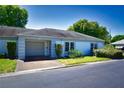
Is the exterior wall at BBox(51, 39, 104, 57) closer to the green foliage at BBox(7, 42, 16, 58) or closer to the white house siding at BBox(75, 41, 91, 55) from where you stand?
the white house siding at BBox(75, 41, 91, 55)

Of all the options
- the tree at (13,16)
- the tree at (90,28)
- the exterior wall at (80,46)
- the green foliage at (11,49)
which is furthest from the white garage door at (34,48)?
the tree at (90,28)

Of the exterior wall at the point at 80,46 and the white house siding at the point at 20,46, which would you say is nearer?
the white house siding at the point at 20,46

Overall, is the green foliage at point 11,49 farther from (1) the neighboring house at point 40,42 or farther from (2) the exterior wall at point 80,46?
(2) the exterior wall at point 80,46

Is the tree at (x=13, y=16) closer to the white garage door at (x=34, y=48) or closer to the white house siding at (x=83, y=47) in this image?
the white garage door at (x=34, y=48)

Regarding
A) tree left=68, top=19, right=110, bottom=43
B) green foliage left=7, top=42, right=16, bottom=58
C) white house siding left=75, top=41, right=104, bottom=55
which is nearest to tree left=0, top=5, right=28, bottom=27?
tree left=68, top=19, right=110, bottom=43

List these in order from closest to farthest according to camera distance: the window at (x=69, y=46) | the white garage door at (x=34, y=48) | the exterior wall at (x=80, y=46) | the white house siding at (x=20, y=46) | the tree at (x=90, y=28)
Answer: the white house siding at (x=20, y=46) < the exterior wall at (x=80, y=46) < the white garage door at (x=34, y=48) < the window at (x=69, y=46) < the tree at (x=90, y=28)

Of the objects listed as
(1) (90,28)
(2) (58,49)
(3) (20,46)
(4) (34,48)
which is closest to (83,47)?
→ (2) (58,49)

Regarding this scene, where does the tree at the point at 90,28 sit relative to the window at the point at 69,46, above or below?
above

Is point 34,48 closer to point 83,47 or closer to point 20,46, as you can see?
point 20,46

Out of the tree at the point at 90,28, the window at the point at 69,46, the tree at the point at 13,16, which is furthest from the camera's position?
the tree at the point at 90,28

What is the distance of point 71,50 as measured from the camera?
26.7 metres

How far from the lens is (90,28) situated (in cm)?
5922

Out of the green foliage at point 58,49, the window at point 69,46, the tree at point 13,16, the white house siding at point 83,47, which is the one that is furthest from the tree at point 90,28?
the green foliage at point 58,49

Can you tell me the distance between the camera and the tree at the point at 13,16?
48188 millimetres
